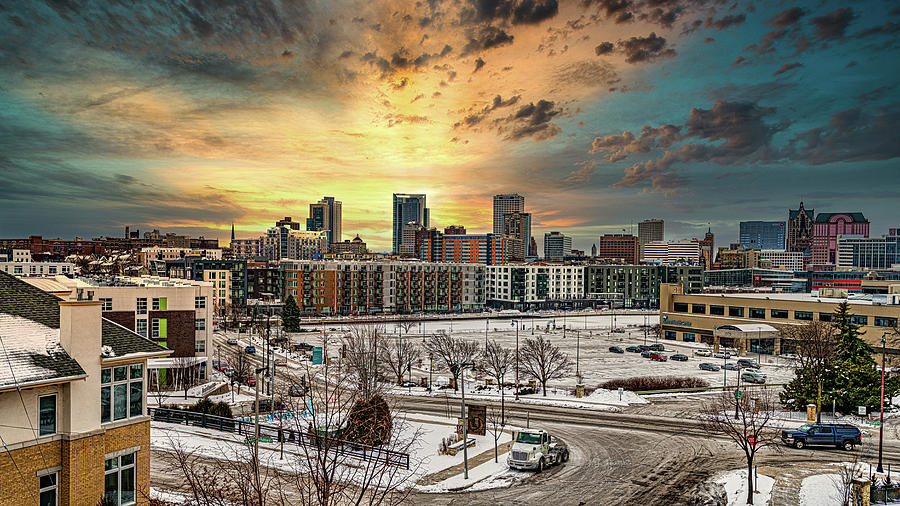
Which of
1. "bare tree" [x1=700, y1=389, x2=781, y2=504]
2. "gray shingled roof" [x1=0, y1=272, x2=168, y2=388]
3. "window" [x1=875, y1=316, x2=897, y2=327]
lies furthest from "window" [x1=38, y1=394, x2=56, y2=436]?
"window" [x1=875, y1=316, x2=897, y2=327]

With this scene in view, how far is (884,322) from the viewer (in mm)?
70812

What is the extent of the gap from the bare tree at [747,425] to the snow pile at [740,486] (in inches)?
14.5

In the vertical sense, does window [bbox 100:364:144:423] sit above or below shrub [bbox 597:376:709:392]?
above

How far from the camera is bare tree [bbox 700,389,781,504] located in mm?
24203

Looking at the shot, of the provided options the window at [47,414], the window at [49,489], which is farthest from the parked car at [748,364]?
the window at [47,414]

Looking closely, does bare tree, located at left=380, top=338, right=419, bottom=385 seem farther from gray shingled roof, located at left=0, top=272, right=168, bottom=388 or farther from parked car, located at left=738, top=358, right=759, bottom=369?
parked car, located at left=738, top=358, right=759, bottom=369

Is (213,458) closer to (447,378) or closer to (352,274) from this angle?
(447,378)

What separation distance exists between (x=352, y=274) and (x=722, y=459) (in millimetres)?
118752

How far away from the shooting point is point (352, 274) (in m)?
142

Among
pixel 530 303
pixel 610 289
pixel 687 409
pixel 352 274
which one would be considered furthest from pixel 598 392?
pixel 610 289

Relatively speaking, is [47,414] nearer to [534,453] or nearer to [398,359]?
[534,453]

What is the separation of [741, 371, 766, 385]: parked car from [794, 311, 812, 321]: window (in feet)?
93.7

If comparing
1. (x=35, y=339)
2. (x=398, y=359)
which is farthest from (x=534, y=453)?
(x=398, y=359)

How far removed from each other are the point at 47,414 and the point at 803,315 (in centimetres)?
8897
